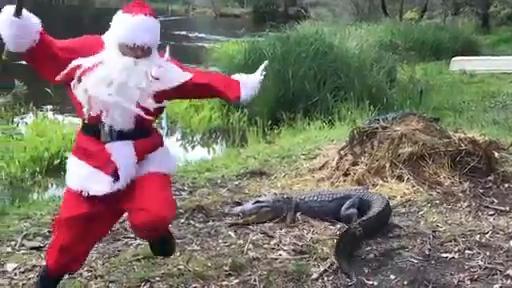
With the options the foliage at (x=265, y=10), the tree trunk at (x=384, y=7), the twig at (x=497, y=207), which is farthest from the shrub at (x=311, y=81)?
the foliage at (x=265, y=10)

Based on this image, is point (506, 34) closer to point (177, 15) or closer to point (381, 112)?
point (381, 112)

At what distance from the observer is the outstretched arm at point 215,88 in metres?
3.52

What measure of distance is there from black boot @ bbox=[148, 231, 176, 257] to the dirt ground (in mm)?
401

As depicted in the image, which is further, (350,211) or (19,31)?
(350,211)

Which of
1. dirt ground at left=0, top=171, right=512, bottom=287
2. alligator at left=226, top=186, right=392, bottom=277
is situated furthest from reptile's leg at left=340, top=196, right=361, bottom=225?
dirt ground at left=0, top=171, right=512, bottom=287

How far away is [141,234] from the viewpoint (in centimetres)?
344

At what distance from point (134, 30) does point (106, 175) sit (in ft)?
1.75

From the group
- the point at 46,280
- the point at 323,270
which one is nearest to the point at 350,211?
the point at 323,270

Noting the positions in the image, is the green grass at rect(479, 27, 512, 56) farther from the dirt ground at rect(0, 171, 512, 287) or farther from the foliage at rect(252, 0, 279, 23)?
the dirt ground at rect(0, 171, 512, 287)

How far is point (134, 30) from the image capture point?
3.37 meters

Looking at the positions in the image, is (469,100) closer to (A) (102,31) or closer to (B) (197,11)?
(A) (102,31)

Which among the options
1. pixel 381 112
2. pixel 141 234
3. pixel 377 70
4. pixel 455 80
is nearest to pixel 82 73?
pixel 141 234

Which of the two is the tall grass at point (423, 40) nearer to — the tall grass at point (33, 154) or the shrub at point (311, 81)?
the shrub at point (311, 81)

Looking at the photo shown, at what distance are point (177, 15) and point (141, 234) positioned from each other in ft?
81.1
